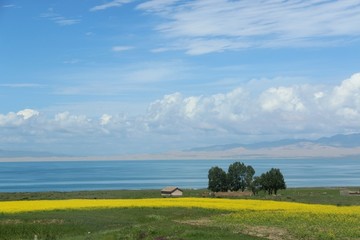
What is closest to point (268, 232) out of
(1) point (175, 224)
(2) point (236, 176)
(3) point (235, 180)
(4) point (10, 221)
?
(1) point (175, 224)

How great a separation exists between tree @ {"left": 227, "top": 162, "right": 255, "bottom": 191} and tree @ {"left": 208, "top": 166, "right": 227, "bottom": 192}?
3.84ft

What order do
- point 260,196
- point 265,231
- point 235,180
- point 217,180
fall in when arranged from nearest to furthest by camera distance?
point 265,231
point 260,196
point 217,180
point 235,180

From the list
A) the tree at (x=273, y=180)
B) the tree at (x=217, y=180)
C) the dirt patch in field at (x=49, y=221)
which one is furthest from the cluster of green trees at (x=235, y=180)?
the dirt patch in field at (x=49, y=221)

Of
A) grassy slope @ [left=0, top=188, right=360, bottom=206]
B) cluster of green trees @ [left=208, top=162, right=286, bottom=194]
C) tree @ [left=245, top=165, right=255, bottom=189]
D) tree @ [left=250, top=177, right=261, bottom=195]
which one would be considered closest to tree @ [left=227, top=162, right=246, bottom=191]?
cluster of green trees @ [left=208, top=162, right=286, bottom=194]

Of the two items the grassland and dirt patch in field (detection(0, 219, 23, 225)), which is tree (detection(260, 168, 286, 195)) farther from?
dirt patch in field (detection(0, 219, 23, 225))

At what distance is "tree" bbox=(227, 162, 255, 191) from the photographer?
104 metres

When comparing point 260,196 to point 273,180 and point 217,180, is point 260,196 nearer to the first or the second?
point 273,180

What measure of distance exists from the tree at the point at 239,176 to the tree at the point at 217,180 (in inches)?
46.0

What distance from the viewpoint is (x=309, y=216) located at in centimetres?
4394

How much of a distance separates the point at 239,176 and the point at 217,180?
462 cm

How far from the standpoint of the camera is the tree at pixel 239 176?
104m

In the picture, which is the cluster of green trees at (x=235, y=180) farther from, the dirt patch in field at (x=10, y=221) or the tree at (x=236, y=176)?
the dirt patch in field at (x=10, y=221)

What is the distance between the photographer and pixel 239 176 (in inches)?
4102

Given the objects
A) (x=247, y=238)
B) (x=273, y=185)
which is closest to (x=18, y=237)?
(x=247, y=238)
